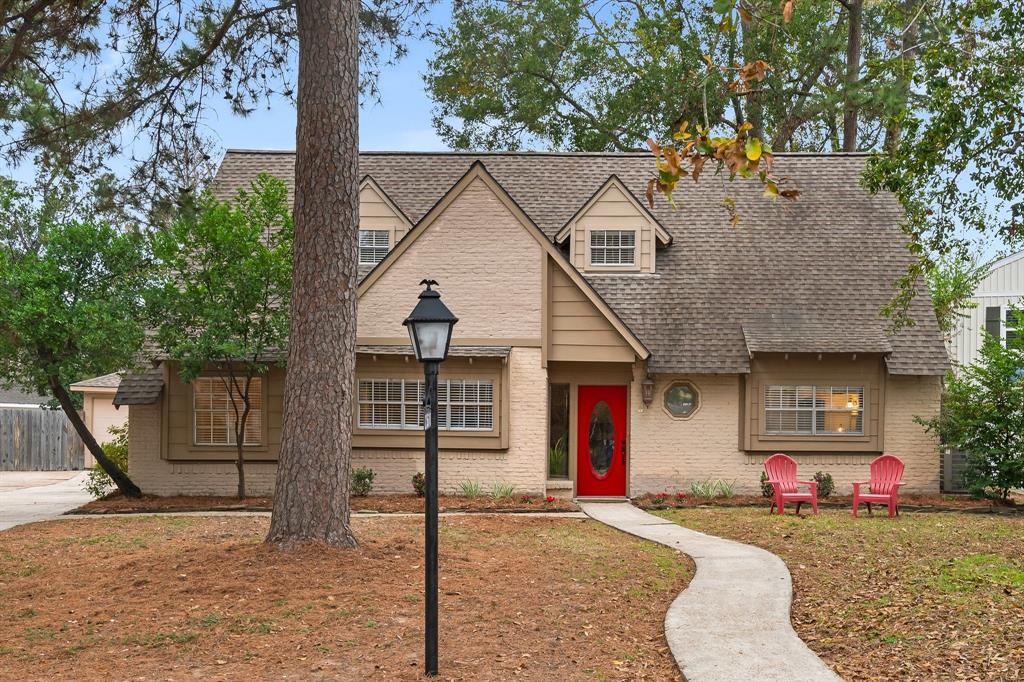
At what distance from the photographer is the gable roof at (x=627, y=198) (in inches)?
808

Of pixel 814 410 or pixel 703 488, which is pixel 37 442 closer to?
pixel 703 488

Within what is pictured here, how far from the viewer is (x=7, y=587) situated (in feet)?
35.8

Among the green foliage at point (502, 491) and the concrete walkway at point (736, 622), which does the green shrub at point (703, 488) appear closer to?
the green foliage at point (502, 491)

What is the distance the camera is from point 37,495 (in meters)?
23.3

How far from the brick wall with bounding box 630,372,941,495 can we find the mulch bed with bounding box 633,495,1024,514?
17.8 inches

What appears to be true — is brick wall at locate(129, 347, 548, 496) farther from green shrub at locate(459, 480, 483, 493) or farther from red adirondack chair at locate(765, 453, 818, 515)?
red adirondack chair at locate(765, 453, 818, 515)

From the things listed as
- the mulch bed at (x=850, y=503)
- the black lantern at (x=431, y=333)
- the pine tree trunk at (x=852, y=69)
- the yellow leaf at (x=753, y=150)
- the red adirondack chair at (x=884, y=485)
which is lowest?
the mulch bed at (x=850, y=503)

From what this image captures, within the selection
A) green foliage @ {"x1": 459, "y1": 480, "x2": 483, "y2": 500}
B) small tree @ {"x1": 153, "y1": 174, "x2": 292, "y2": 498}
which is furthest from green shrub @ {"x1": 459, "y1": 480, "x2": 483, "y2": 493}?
small tree @ {"x1": 153, "y1": 174, "x2": 292, "y2": 498}

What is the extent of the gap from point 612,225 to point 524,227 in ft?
7.98

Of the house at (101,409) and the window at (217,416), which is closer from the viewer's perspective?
the window at (217,416)

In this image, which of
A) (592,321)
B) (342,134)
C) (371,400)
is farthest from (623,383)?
(342,134)

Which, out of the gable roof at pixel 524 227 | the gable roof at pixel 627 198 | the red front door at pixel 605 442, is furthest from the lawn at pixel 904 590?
the gable roof at pixel 627 198

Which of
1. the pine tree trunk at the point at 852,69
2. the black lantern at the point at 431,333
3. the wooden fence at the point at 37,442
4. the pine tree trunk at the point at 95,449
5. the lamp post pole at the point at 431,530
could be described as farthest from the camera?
the wooden fence at the point at 37,442

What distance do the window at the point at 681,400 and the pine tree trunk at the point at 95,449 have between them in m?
10.3
